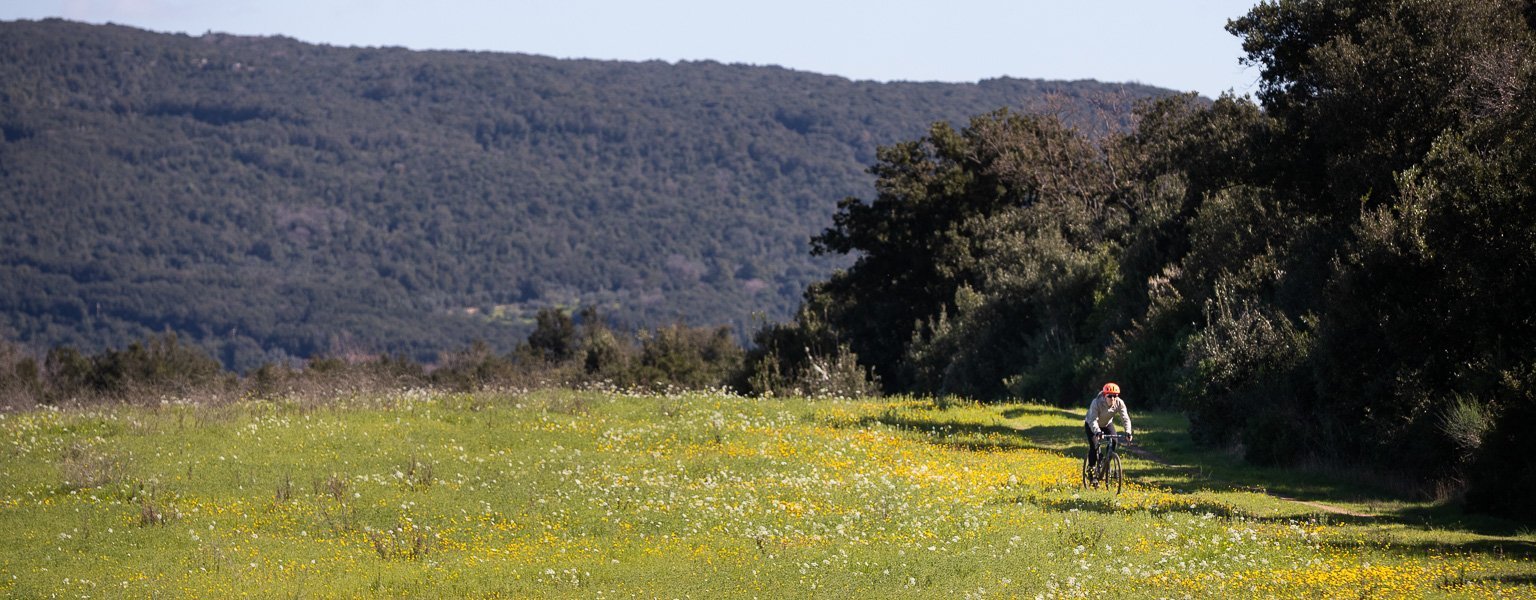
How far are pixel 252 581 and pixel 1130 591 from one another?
8.75 m

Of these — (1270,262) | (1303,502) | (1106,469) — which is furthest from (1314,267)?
(1106,469)

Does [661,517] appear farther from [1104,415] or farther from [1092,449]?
[1104,415]

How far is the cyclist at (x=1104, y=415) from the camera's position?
1966 centimetres

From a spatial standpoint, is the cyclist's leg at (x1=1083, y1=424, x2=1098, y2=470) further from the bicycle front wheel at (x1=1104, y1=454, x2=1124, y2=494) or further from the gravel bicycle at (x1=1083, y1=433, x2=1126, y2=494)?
the bicycle front wheel at (x1=1104, y1=454, x2=1124, y2=494)

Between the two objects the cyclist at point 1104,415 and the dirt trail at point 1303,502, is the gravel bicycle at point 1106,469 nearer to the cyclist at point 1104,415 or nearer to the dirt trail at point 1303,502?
the cyclist at point 1104,415

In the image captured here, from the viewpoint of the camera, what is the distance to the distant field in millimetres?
14609

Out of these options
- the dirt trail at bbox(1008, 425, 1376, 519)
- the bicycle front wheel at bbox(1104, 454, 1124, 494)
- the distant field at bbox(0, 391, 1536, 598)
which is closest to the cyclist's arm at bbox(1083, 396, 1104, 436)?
the bicycle front wheel at bbox(1104, 454, 1124, 494)

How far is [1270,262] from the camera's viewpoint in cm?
3372

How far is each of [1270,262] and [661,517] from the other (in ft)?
66.5

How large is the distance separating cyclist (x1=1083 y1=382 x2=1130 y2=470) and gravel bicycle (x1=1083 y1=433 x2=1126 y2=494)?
10 centimetres

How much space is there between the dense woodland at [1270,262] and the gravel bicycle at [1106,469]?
416 cm

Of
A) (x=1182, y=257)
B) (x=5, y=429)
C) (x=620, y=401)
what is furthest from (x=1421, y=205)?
(x=5, y=429)

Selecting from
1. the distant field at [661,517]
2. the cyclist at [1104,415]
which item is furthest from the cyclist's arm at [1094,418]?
the distant field at [661,517]

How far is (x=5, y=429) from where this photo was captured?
27.2m
